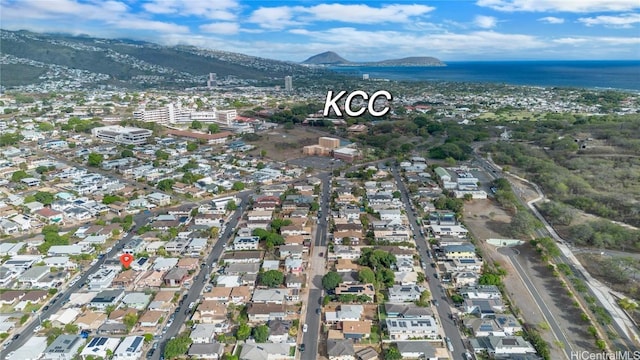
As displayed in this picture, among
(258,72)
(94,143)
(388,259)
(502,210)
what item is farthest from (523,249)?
(258,72)

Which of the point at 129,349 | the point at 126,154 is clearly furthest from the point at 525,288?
the point at 126,154

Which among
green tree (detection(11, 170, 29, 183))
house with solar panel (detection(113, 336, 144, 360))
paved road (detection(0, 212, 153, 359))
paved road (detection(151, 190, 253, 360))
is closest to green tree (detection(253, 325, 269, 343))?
paved road (detection(151, 190, 253, 360))

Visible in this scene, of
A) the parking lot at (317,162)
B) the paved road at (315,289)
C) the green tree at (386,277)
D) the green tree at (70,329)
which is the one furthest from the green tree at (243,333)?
the parking lot at (317,162)

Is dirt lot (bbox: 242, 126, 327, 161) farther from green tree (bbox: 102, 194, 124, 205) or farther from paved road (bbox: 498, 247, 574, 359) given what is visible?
paved road (bbox: 498, 247, 574, 359)

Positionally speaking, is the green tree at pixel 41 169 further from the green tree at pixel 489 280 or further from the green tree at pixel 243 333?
the green tree at pixel 489 280

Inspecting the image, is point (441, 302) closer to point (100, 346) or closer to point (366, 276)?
point (366, 276)

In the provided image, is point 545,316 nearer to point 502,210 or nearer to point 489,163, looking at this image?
point 502,210

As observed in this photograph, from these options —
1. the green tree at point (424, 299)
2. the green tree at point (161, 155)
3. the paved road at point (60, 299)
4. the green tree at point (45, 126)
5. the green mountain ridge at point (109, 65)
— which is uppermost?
the green mountain ridge at point (109, 65)
